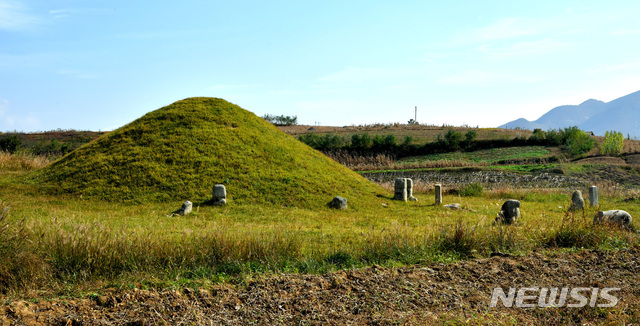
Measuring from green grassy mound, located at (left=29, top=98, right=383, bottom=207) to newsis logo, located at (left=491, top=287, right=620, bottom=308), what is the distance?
36.5ft

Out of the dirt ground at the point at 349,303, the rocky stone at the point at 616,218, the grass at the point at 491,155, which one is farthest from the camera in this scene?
the grass at the point at 491,155

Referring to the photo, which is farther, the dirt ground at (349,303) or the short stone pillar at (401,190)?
the short stone pillar at (401,190)

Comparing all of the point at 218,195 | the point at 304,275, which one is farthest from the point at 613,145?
the point at 304,275

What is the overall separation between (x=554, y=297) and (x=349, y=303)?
287 cm

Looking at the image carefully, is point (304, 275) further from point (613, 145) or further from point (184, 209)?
point (613, 145)

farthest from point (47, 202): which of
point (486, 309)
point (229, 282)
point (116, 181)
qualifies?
point (486, 309)

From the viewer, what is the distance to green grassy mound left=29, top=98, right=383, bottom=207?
17.6m

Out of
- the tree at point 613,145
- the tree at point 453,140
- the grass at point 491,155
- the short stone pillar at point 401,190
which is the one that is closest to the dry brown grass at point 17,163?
the short stone pillar at point 401,190

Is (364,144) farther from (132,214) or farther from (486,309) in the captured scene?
(486,309)

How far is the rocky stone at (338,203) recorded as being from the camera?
17.0 metres

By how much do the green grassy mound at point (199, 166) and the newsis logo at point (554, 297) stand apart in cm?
1113

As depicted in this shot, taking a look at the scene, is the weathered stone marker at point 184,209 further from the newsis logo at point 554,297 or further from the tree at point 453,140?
the tree at point 453,140

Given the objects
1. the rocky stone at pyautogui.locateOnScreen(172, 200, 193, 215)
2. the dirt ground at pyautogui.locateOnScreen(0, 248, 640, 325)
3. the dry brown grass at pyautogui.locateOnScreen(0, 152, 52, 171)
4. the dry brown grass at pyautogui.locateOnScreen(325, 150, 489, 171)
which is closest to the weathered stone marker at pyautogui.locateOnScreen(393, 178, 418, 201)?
the rocky stone at pyautogui.locateOnScreen(172, 200, 193, 215)

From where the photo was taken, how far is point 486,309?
5.80 m
